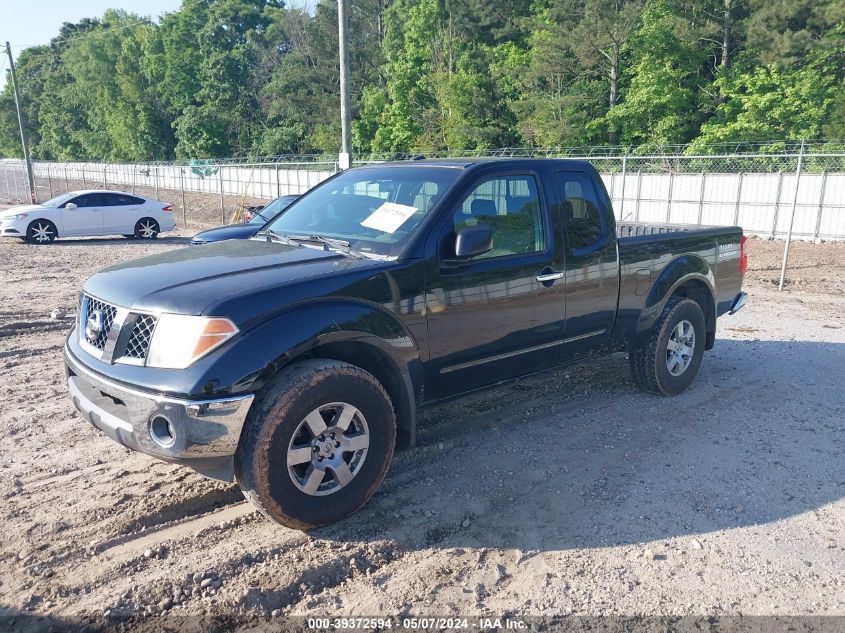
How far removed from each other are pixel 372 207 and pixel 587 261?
5.51 ft

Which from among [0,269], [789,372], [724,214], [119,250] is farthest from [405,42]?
[789,372]

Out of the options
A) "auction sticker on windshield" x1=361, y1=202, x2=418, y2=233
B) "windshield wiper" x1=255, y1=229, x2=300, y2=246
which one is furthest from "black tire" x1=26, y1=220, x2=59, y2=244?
"auction sticker on windshield" x1=361, y1=202, x2=418, y2=233

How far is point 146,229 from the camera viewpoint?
20.0 meters

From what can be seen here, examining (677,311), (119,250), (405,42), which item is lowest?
(119,250)

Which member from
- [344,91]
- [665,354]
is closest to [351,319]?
[665,354]

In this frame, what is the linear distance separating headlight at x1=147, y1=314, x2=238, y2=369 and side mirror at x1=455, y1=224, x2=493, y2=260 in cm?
141

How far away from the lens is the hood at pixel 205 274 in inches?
134

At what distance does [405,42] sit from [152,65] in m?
40.7

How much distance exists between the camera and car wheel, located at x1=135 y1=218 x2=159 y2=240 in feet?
65.0

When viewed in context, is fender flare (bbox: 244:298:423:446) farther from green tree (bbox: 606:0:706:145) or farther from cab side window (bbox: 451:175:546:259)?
green tree (bbox: 606:0:706:145)

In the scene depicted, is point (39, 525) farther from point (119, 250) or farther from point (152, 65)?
point (152, 65)

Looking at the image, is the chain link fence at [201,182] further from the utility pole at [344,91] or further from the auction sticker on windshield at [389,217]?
the auction sticker on windshield at [389,217]

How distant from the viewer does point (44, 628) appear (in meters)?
2.89

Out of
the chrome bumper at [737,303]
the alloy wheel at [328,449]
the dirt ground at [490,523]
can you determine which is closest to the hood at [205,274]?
the alloy wheel at [328,449]
